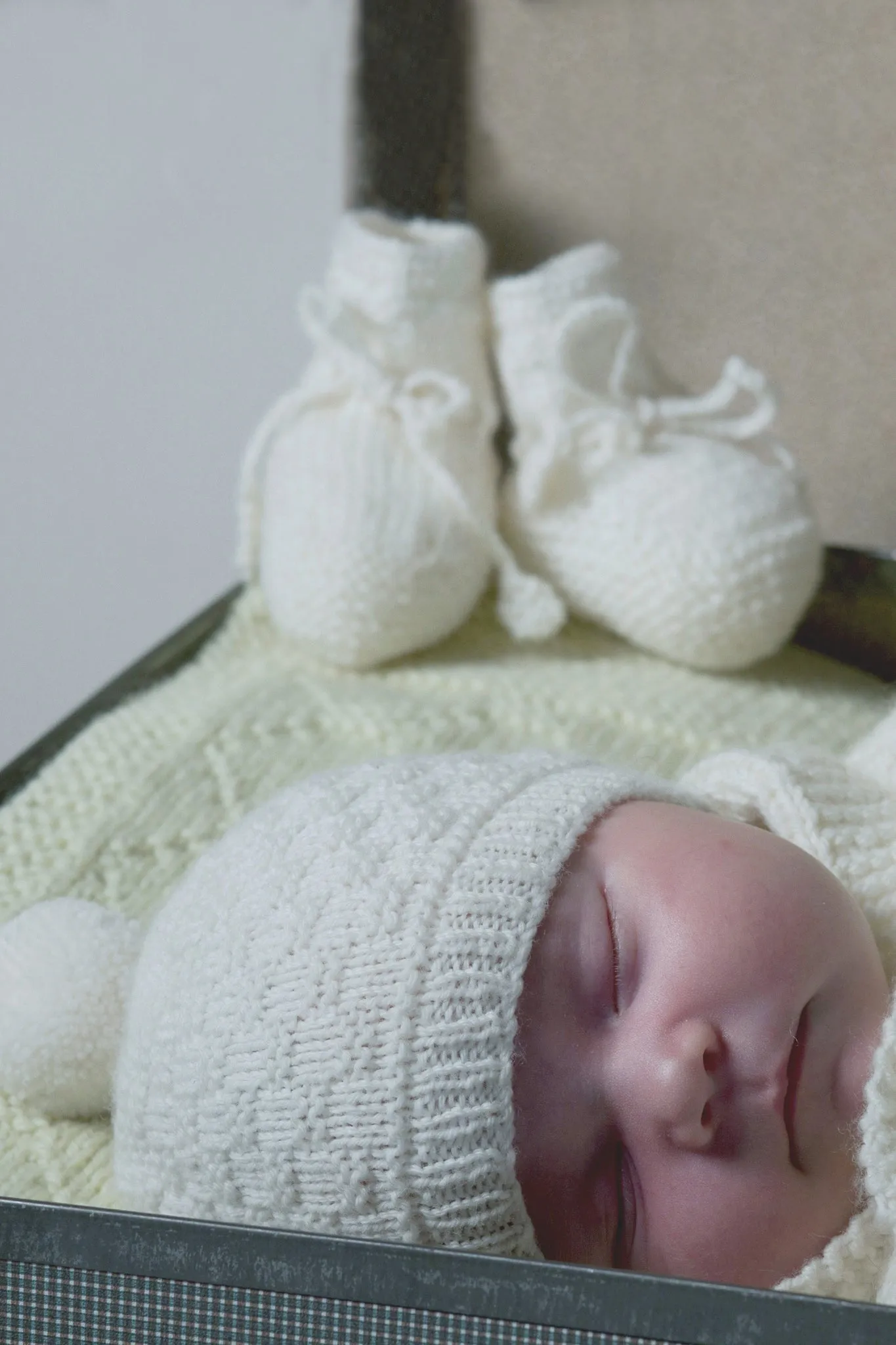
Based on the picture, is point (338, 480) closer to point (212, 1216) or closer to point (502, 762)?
point (502, 762)

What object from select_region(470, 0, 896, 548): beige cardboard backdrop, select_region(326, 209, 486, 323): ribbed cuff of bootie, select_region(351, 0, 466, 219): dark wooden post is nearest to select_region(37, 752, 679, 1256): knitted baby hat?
select_region(326, 209, 486, 323): ribbed cuff of bootie

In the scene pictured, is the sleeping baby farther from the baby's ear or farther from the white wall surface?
the white wall surface

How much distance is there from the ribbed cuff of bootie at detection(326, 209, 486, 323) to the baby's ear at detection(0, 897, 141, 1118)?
0.56m

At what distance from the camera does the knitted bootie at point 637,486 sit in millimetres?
1054

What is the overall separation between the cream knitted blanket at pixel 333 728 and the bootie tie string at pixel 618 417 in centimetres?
15

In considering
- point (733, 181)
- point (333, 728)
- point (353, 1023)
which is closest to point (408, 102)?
point (733, 181)

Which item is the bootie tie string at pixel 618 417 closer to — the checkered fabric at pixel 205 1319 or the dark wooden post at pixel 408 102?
the dark wooden post at pixel 408 102

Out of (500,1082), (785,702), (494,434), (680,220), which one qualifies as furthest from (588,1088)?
(680,220)

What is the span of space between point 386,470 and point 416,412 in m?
0.06

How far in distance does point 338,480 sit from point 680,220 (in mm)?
506

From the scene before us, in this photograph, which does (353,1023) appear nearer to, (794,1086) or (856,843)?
(794,1086)

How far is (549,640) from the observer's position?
116 cm

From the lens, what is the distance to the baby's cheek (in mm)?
640

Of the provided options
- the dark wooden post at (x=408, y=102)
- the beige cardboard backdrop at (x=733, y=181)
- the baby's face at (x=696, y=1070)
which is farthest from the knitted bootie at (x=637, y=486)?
the baby's face at (x=696, y=1070)
